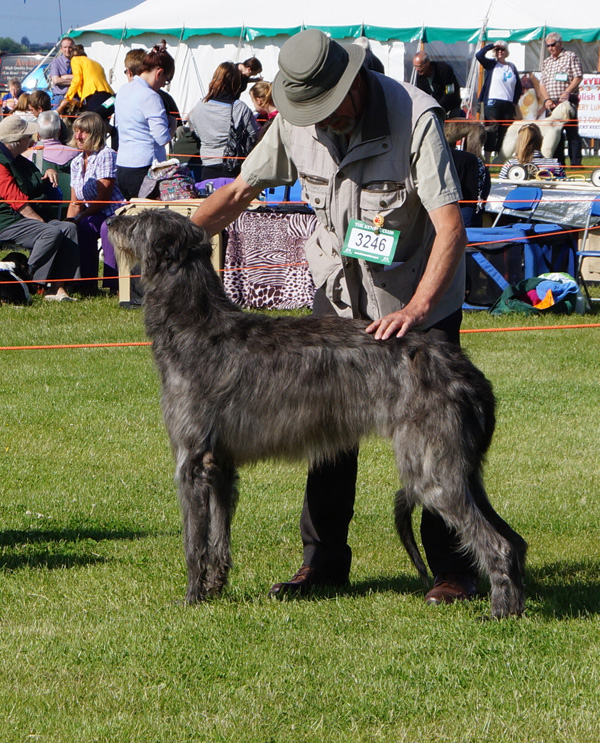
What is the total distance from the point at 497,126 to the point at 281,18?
6548mm

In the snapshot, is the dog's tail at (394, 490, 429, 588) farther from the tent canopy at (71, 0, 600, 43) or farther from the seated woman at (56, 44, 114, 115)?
the tent canopy at (71, 0, 600, 43)

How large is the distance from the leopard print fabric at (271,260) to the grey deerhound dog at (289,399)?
259 inches

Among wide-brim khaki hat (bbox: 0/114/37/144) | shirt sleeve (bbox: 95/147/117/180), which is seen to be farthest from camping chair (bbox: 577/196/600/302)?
wide-brim khaki hat (bbox: 0/114/37/144)

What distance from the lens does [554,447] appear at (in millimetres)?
6684

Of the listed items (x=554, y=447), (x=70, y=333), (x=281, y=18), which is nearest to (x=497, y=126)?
(x=281, y=18)

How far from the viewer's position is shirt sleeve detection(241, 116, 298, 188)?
4301 mm

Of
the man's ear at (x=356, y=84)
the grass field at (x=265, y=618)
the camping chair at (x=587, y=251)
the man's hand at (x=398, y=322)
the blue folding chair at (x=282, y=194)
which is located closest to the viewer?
the grass field at (x=265, y=618)

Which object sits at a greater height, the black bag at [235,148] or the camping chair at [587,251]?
the black bag at [235,148]

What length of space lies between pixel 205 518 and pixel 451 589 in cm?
110

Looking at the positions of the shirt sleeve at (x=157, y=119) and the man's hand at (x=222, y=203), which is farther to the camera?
the shirt sleeve at (x=157, y=119)

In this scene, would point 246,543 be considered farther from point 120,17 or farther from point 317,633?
point 120,17

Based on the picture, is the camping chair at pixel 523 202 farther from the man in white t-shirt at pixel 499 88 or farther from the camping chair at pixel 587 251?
the man in white t-shirt at pixel 499 88

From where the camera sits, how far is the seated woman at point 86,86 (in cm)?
1675

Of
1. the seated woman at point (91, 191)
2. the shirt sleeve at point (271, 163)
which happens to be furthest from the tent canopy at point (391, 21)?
the shirt sleeve at point (271, 163)
